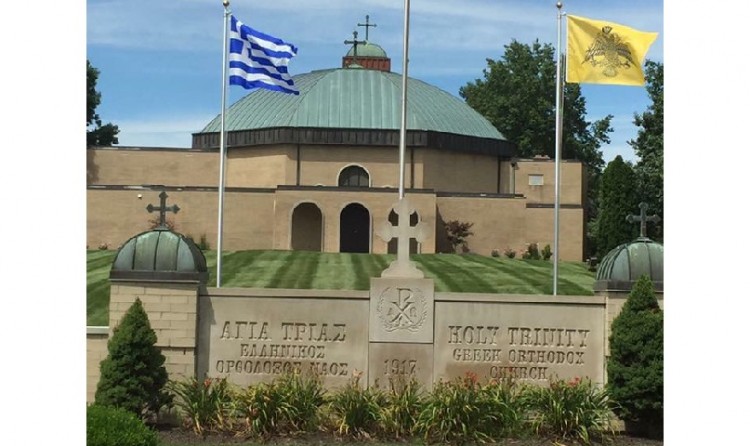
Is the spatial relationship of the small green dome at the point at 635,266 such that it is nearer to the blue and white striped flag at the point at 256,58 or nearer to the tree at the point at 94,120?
the blue and white striped flag at the point at 256,58

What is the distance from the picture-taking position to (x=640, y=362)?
16.8 meters

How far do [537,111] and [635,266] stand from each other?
5917 cm

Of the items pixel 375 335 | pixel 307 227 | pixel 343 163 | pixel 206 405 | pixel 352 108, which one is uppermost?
pixel 352 108

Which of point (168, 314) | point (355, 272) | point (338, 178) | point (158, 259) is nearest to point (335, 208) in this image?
point (338, 178)

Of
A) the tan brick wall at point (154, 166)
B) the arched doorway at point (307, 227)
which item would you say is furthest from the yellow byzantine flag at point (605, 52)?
the tan brick wall at point (154, 166)

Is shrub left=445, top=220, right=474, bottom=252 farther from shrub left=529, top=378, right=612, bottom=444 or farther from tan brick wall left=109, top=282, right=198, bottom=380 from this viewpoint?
shrub left=529, top=378, right=612, bottom=444

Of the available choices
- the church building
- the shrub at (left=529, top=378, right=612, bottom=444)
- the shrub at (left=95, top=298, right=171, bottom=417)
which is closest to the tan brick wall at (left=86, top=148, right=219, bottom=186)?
the church building

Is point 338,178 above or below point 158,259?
above

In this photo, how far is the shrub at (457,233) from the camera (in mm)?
52531

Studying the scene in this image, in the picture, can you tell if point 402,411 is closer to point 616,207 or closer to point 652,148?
point 616,207

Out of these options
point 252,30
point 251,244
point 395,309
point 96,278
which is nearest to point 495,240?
point 251,244

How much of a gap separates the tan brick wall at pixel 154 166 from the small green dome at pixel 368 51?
513 inches

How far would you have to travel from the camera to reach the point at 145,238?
17.5 metres

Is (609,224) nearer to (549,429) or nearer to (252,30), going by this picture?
(252,30)
